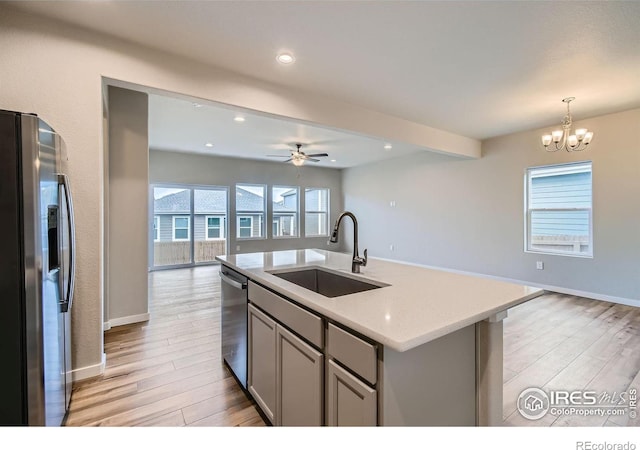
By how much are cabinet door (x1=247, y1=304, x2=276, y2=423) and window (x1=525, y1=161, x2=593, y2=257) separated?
→ 512 cm

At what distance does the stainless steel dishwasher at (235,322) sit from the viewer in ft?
6.33

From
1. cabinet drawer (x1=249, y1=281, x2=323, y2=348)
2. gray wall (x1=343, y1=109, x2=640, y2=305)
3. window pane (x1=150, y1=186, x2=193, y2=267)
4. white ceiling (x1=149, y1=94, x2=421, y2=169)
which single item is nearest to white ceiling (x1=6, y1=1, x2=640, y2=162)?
white ceiling (x1=149, y1=94, x2=421, y2=169)

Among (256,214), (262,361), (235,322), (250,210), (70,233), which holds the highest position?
(250,210)

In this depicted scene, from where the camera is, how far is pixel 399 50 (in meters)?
2.46

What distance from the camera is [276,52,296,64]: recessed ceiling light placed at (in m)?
2.52

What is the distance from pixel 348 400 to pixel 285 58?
8.76 ft

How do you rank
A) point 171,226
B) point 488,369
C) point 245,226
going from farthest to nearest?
point 245,226 → point 171,226 → point 488,369

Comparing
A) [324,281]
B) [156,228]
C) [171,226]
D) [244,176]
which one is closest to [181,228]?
[171,226]

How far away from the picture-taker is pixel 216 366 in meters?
2.34

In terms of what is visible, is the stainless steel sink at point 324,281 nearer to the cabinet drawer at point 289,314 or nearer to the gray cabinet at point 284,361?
the cabinet drawer at point 289,314

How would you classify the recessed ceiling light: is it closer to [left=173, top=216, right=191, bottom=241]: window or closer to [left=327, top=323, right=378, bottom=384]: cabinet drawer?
[left=327, top=323, right=378, bottom=384]: cabinet drawer

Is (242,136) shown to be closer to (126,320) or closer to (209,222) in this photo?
(209,222)

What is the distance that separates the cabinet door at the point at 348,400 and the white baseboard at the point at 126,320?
299cm
